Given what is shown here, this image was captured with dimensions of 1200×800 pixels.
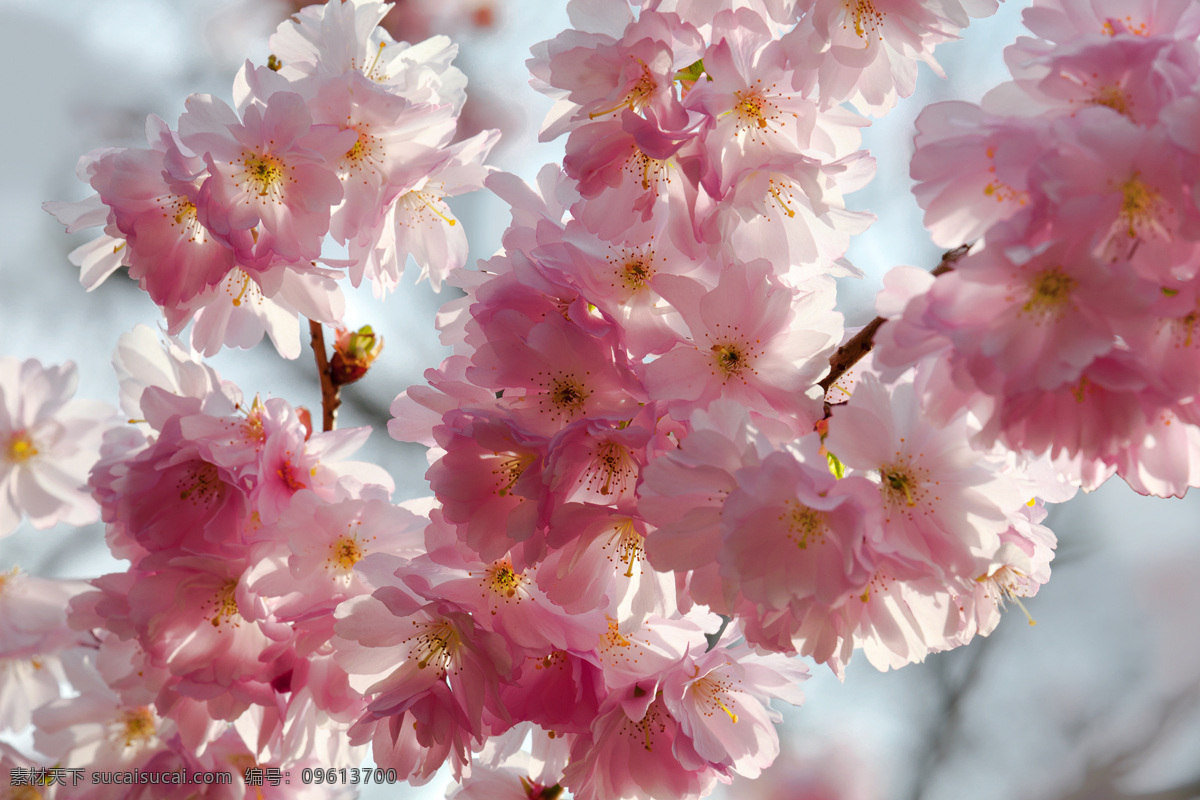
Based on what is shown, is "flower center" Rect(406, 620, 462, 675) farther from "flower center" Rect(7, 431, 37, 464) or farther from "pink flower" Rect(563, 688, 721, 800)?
"flower center" Rect(7, 431, 37, 464)

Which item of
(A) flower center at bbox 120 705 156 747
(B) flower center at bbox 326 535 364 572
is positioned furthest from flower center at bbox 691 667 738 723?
(A) flower center at bbox 120 705 156 747

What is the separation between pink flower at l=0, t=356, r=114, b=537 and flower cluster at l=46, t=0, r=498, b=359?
340 mm

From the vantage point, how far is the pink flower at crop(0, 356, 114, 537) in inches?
49.2

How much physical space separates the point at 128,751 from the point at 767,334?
1.08m

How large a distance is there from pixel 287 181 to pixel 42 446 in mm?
732

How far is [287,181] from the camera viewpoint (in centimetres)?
85

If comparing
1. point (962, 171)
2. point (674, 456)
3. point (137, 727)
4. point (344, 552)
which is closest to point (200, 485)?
point (344, 552)

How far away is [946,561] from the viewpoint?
65cm

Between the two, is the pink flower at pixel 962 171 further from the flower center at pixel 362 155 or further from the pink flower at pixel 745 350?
the flower center at pixel 362 155

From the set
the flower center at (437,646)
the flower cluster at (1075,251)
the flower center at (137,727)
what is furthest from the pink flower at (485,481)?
the flower center at (137,727)

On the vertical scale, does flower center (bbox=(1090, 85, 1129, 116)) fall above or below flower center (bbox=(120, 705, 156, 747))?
above

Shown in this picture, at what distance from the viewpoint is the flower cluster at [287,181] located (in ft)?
2.68

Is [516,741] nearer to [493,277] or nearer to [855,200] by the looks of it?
[493,277]

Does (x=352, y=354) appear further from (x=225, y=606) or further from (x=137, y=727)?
(x=137, y=727)
